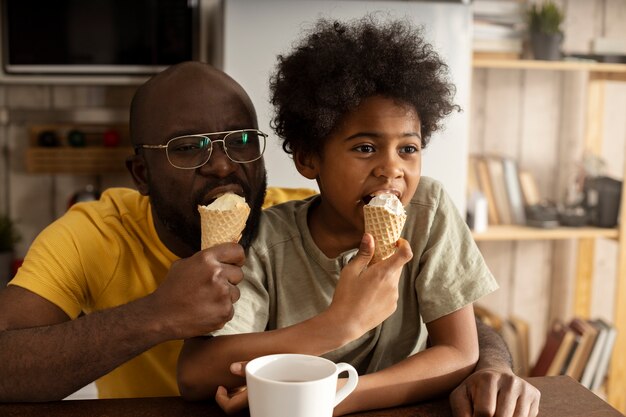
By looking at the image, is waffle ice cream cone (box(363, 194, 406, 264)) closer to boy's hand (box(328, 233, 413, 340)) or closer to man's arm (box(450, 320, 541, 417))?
boy's hand (box(328, 233, 413, 340))

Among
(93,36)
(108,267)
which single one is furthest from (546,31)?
(108,267)

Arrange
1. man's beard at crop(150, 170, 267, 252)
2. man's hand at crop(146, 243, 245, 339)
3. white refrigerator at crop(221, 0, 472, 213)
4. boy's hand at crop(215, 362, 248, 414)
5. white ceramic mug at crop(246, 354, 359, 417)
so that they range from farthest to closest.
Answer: white refrigerator at crop(221, 0, 472, 213) < man's beard at crop(150, 170, 267, 252) < man's hand at crop(146, 243, 245, 339) < boy's hand at crop(215, 362, 248, 414) < white ceramic mug at crop(246, 354, 359, 417)

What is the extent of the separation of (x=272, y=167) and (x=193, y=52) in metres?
0.79

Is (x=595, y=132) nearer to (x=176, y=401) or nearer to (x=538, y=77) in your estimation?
(x=538, y=77)

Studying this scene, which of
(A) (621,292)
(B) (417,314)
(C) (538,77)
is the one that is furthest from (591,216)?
(B) (417,314)

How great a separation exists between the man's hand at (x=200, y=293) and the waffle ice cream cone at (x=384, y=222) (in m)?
0.20

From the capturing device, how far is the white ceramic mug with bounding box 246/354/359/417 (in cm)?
86

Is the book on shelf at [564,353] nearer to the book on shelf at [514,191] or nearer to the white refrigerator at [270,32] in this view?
the book on shelf at [514,191]

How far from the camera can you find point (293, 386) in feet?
2.81

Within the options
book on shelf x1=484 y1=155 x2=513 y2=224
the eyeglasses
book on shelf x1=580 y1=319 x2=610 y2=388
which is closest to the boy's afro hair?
the eyeglasses

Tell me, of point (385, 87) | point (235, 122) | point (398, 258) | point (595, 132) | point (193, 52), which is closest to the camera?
point (398, 258)

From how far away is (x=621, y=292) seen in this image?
309cm

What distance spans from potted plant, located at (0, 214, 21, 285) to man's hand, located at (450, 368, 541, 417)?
2.26 meters

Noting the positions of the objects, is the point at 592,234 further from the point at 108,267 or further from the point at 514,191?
the point at 108,267
